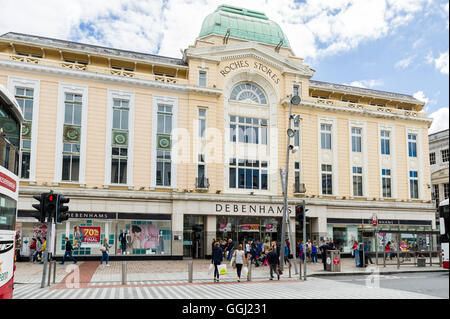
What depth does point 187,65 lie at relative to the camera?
1394 inches

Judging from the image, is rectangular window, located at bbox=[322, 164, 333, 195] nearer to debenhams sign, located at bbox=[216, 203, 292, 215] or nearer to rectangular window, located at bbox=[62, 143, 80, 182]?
debenhams sign, located at bbox=[216, 203, 292, 215]

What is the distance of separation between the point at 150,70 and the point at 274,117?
1102cm

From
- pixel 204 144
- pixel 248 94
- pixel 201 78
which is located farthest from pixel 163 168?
pixel 248 94

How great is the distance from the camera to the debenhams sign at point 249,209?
32.3 metres

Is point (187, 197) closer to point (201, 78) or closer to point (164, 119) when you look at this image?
point (164, 119)

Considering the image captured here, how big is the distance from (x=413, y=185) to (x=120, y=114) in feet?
90.1

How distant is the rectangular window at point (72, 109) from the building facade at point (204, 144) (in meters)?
0.08

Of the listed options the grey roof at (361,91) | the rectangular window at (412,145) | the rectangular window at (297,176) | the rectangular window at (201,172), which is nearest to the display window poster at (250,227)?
the rectangular window at (201,172)

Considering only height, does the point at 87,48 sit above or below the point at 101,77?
above

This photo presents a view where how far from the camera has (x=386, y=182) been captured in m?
38.9

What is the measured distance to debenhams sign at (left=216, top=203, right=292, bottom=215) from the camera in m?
32.3

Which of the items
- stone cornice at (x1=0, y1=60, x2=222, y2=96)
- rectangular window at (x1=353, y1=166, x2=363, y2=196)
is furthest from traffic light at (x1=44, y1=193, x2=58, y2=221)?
rectangular window at (x1=353, y1=166, x2=363, y2=196)

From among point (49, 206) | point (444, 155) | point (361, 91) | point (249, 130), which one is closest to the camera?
point (49, 206)

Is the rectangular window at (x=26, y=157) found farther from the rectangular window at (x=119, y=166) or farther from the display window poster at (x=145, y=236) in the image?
the display window poster at (x=145, y=236)
